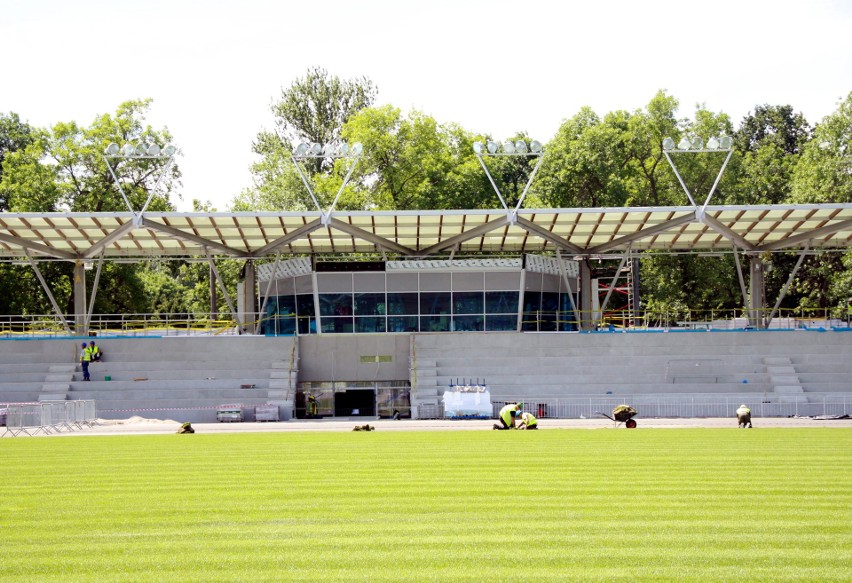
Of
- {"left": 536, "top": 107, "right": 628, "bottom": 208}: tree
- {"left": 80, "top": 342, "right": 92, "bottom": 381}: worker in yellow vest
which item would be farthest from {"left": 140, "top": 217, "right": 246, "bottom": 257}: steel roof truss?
{"left": 536, "top": 107, "right": 628, "bottom": 208}: tree

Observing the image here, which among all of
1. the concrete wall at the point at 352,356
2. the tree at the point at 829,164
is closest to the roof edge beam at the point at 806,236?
the tree at the point at 829,164

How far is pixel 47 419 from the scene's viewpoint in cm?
3291

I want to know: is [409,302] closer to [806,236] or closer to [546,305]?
[546,305]

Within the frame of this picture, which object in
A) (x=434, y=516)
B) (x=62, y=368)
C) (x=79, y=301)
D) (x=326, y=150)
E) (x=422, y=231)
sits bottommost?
(x=434, y=516)

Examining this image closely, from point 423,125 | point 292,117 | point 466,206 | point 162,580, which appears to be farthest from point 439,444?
point 292,117

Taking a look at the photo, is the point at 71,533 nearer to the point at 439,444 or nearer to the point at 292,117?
the point at 439,444

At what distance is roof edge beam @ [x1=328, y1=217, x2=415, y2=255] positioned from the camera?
45469 millimetres

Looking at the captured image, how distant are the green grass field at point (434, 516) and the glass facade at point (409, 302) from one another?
28.2 meters

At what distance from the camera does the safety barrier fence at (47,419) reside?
3231 centimetres

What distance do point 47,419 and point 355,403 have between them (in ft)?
56.0

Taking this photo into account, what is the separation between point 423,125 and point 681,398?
39.0 metres

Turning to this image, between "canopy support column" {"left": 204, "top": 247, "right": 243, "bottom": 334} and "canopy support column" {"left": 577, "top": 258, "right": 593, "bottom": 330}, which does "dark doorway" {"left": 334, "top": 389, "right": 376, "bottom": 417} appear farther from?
"canopy support column" {"left": 577, "top": 258, "right": 593, "bottom": 330}

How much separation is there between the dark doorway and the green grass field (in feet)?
84.9

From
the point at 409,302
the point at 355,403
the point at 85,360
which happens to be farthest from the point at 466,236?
the point at 85,360
